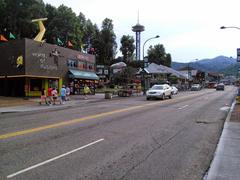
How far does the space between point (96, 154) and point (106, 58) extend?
87.5 meters

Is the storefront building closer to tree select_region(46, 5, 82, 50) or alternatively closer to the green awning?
the green awning

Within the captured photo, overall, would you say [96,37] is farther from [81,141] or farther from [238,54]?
[81,141]

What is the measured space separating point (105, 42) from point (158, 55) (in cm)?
2961

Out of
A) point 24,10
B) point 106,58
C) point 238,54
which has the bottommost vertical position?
point 238,54

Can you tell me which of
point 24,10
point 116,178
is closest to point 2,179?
point 116,178

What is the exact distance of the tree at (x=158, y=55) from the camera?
11481 centimetres

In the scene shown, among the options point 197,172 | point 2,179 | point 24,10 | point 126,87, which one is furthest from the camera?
point 24,10

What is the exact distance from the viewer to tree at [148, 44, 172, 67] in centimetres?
11481

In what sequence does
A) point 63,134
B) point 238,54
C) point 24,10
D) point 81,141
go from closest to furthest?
point 81,141, point 63,134, point 238,54, point 24,10

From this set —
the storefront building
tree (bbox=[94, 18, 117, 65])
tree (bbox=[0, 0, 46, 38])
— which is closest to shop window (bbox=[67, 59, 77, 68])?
the storefront building

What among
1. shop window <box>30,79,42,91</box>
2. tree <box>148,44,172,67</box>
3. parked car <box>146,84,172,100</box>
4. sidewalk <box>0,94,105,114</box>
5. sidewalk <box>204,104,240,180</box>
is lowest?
sidewalk <box>204,104,240,180</box>

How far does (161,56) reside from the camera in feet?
379

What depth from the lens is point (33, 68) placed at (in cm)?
3325

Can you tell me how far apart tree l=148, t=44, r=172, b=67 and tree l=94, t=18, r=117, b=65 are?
24.6 m
